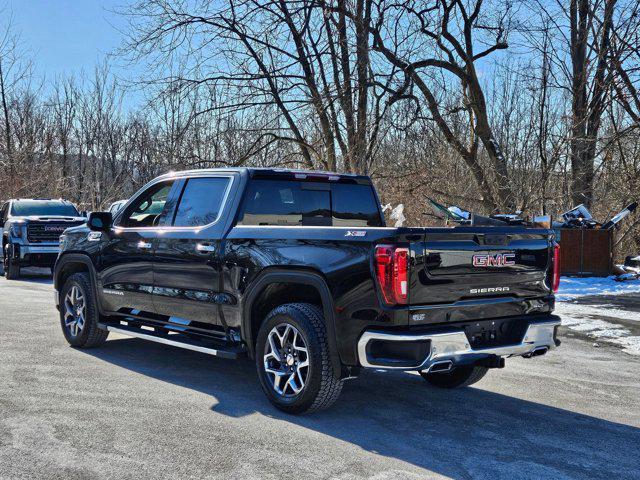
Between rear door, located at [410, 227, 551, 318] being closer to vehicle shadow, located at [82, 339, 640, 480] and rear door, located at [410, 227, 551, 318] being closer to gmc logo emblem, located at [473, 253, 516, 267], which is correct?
gmc logo emblem, located at [473, 253, 516, 267]

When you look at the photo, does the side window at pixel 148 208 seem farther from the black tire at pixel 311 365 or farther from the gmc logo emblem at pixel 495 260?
the gmc logo emblem at pixel 495 260

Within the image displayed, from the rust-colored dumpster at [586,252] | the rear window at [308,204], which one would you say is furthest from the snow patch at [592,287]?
the rear window at [308,204]

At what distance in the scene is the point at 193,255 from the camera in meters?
5.86

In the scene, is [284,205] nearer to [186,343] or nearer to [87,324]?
[186,343]

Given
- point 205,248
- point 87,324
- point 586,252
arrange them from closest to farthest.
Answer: point 205,248
point 87,324
point 586,252

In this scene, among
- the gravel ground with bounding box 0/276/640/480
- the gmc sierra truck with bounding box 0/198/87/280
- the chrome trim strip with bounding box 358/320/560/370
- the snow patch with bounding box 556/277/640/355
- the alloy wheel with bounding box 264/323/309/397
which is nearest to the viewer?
the gravel ground with bounding box 0/276/640/480

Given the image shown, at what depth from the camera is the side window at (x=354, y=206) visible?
629 centimetres

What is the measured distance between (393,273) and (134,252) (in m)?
3.17

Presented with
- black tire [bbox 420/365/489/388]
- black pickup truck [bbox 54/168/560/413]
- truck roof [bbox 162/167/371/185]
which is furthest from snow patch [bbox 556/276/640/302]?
black pickup truck [bbox 54/168/560/413]

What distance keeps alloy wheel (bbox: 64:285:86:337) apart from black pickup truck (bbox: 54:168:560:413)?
0.29 metres

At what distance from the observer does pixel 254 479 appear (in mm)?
3783

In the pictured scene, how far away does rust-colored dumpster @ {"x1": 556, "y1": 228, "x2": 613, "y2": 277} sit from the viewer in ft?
52.3

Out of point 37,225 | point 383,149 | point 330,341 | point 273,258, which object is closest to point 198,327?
point 273,258

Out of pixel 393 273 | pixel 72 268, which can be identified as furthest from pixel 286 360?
pixel 72 268
